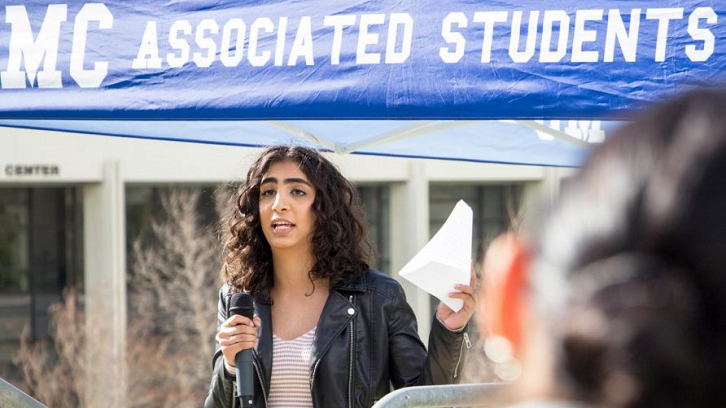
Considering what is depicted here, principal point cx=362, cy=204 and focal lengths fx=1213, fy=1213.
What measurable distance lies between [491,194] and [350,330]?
2192 cm

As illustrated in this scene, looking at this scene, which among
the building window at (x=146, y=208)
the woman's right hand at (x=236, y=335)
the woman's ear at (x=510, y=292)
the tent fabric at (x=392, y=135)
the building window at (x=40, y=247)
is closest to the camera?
the woman's ear at (x=510, y=292)

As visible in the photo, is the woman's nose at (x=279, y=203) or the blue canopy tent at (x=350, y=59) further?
the woman's nose at (x=279, y=203)

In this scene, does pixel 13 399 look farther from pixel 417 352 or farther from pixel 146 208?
pixel 146 208

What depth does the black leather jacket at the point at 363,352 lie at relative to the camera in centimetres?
344

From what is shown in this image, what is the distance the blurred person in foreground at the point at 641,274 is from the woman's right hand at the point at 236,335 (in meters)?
2.64

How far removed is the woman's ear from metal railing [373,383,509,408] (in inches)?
83.7

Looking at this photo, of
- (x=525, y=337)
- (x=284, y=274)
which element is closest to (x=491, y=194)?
(x=284, y=274)

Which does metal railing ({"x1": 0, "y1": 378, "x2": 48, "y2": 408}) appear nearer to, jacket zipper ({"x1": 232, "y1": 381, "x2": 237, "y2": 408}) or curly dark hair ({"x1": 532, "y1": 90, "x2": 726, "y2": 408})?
jacket zipper ({"x1": 232, "y1": 381, "x2": 237, "y2": 408})

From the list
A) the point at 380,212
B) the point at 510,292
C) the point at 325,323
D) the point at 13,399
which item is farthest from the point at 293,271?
the point at 380,212

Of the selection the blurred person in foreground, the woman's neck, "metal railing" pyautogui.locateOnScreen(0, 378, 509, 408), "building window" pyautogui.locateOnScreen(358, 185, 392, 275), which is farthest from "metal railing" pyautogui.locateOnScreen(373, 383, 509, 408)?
"building window" pyautogui.locateOnScreen(358, 185, 392, 275)

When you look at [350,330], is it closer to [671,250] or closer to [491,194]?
[671,250]

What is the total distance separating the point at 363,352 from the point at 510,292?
2753mm

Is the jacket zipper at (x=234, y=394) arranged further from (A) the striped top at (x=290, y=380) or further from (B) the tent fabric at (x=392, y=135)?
(B) the tent fabric at (x=392, y=135)

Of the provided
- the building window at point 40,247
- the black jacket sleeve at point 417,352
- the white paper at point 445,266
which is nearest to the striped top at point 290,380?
the black jacket sleeve at point 417,352
